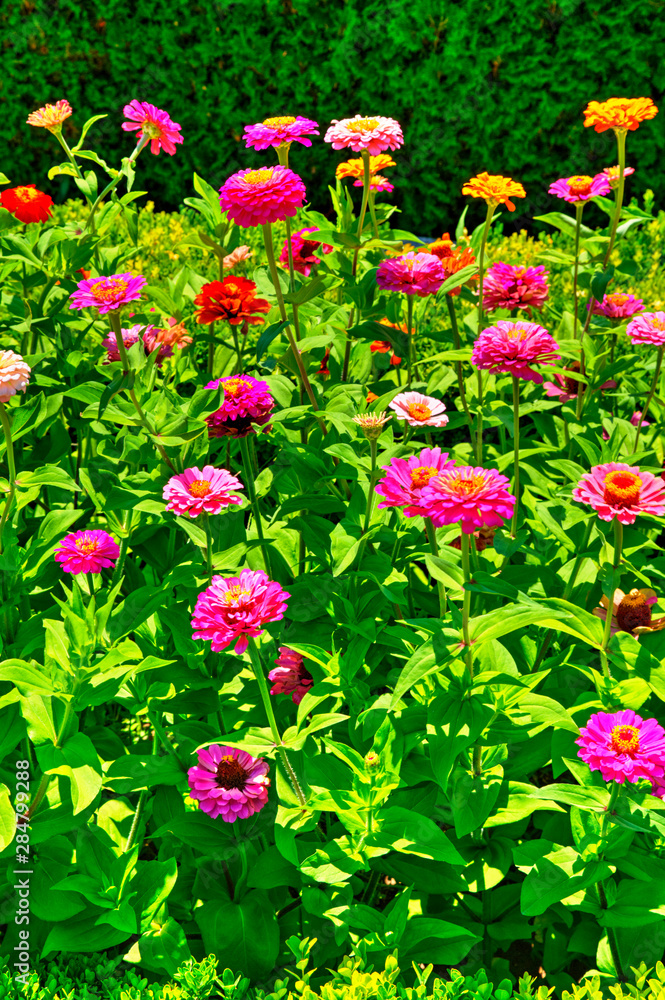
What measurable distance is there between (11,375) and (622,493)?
55.0 inches

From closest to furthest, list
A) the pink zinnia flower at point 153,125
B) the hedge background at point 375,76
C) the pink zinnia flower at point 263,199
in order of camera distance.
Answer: the pink zinnia flower at point 263,199 → the pink zinnia flower at point 153,125 → the hedge background at point 375,76

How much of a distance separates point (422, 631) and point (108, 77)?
6663 mm

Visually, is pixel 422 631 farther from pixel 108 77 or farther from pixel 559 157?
pixel 108 77

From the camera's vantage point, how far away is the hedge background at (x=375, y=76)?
604 centimetres

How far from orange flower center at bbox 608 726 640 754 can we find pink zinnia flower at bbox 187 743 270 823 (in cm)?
78

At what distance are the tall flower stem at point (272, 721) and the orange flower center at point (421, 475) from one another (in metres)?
0.49

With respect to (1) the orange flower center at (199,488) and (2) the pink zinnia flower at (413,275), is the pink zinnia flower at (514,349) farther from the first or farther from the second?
(1) the orange flower center at (199,488)

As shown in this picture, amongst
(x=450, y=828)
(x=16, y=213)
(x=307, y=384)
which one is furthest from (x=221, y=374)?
(x=450, y=828)

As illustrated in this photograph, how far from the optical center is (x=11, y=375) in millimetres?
1894

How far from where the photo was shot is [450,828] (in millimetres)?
2021

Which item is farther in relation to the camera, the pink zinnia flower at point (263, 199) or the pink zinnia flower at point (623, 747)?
the pink zinnia flower at point (263, 199)

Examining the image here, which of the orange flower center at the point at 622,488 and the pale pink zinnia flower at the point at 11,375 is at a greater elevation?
the pale pink zinnia flower at the point at 11,375

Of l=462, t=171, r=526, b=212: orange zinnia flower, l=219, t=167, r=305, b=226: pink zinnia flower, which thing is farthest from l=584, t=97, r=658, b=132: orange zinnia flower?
l=219, t=167, r=305, b=226: pink zinnia flower

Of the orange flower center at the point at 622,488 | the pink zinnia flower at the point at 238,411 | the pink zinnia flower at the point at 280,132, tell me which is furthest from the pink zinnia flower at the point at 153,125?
the orange flower center at the point at 622,488
